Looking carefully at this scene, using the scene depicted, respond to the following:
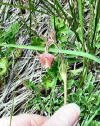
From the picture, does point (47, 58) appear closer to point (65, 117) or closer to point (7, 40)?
point (65, 117)

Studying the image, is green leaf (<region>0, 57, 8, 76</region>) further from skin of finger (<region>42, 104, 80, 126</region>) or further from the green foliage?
skin of finger (<region>42, 104, 80, 126</region>)

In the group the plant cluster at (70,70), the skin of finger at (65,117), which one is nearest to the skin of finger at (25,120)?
the plant cluster at (70,70)

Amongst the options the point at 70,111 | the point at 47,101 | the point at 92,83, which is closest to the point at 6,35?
the point at 47,101

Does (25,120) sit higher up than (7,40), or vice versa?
(7,40)

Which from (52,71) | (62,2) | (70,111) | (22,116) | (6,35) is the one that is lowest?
(22,116)

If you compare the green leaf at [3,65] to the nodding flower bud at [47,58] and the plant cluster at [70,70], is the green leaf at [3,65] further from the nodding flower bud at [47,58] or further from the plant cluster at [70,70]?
the nodding flower bud at [47,58]

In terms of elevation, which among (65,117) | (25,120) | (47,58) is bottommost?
(25,120)

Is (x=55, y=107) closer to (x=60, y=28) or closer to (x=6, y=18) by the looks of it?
(x=60, y=28)

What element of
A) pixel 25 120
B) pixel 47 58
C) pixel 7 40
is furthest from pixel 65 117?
pixel 7 40

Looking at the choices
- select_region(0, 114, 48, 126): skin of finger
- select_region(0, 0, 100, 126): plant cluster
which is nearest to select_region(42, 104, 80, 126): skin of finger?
select_region(0, 0, 100, 126): plant cluster
